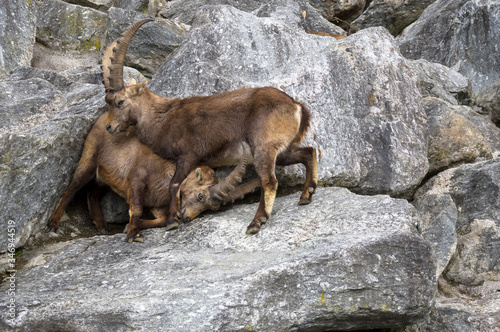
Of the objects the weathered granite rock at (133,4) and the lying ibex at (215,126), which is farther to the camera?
the weathered granite rock at (133,4)

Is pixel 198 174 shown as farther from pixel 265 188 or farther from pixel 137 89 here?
pixel 137 89

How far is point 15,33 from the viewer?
9562 millimetres

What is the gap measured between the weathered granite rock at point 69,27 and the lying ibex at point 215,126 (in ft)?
16.4

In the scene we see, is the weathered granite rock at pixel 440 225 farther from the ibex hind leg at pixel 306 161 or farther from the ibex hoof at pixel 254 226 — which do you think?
the ibex hoof at pixel 254 226

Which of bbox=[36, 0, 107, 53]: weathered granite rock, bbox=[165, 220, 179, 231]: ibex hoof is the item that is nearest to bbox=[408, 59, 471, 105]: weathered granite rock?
bbox=[165, 220, 179, 231]: ibex hoof

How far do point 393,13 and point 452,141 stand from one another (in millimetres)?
6545

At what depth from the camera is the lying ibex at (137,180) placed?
6754 millimetres

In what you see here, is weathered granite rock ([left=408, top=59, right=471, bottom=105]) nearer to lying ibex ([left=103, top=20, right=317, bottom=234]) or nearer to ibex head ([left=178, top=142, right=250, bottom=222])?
lying ibex ([left=103, top=20, right=317, bottom=234])

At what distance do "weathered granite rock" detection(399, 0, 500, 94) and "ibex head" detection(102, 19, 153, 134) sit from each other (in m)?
6.96

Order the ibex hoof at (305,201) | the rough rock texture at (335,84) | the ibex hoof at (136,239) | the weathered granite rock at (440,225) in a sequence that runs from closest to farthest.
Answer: the ibex hoof at (136,239) → the ibex hoof at (305,201) → the weathered granite rock at (440,225) → the rough rock texture at (335,84)

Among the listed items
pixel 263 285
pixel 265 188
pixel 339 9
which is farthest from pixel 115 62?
pixel 339 9

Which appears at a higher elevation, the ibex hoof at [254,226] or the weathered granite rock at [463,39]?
A: the weathered granite rock at [463,39]

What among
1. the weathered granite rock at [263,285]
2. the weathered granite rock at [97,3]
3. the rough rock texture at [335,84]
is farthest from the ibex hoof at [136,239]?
the weathered granite rock at [97,3]

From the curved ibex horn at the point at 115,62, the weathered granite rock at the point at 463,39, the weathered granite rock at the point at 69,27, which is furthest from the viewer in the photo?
the weathered granite rock at the point at 69,27
